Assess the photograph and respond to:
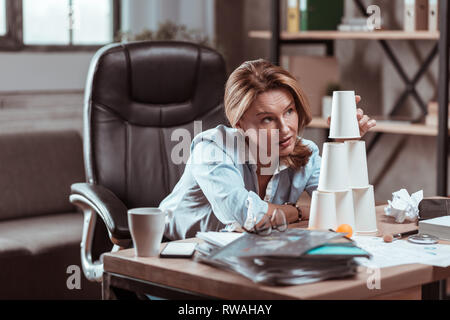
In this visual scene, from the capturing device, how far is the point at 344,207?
163 centimetres

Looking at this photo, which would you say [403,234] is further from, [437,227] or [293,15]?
[293,15]

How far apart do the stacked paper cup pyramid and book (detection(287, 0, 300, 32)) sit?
6.33ft

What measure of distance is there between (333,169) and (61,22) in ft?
7.85

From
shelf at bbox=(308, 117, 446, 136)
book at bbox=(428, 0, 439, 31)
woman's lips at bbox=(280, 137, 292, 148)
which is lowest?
shelf at bbox=(308, 117, 446, 136)

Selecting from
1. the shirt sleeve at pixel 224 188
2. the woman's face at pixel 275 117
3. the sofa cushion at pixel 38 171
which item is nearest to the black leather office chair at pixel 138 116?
the shirt sleeve at pixel 224 188

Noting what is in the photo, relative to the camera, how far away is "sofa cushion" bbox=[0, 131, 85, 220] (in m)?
3.16

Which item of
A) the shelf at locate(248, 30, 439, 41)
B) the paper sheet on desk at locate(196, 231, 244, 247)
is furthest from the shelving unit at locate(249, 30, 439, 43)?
the paper sheet on desk at locate(196, 231, 244, 247)

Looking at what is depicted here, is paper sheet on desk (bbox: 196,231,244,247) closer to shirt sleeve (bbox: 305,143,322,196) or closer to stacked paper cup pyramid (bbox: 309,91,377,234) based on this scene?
stacked paper cup pyramid (bbox: 309,91,377,234)

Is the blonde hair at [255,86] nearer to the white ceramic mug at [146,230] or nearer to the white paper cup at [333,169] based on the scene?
the white paper cup at [333,169]

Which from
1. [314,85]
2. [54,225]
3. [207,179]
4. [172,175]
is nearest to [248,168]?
[207,179]

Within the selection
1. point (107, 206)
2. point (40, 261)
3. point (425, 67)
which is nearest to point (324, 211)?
point (107, 206)

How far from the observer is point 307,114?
187 centimetres

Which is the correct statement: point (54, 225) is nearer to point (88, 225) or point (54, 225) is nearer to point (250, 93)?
point (88, 225)

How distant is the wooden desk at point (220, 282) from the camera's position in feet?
4.03
